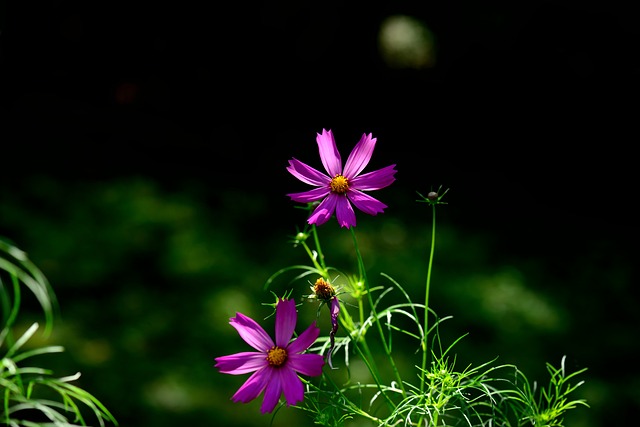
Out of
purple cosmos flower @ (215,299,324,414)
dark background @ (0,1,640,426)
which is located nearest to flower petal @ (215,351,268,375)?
purple cosmos flower @ (215,299,324,414)

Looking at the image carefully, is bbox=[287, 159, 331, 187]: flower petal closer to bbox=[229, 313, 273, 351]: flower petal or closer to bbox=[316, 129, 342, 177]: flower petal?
bbox=[316, 129, 342, 177]: flower petal

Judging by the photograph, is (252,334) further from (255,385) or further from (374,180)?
(374,180)

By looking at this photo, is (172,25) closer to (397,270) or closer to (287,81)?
(287,81)

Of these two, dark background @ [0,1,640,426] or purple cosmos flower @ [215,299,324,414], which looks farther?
dark background @ [0,1,640,426]

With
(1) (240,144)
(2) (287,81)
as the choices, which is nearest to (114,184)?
(1) (240,144)

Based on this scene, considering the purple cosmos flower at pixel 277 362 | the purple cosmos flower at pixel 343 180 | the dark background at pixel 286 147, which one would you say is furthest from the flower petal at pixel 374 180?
the dark background at pixel 286 147

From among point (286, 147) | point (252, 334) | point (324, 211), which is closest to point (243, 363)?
point (252, 334)

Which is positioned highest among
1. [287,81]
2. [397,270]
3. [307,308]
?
[287,81]
